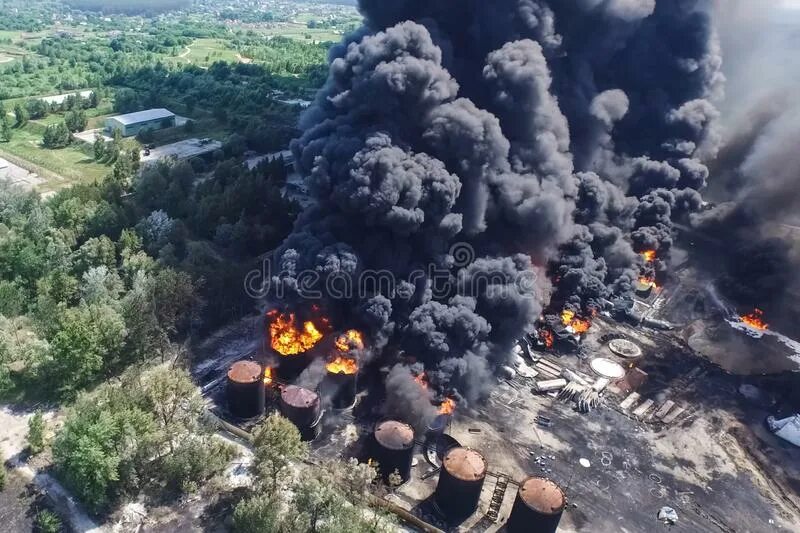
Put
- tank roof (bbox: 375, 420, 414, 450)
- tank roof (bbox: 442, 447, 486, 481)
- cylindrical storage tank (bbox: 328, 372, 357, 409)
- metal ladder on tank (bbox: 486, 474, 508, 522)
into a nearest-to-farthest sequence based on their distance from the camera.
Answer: tank roof (bbox: 442, 447, 486, 481)
metal ladder on tank (bbox: 486, 474, 508, 522)
tank roof (bbox: 375, 420, 414, 450)
cylindrical storage tank (bbox: 328, 372, 357, 409)

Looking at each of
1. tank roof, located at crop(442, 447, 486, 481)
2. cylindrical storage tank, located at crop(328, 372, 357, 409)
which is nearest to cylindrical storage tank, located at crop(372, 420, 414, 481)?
tank roof, located at crop(442, 447, 486, 481)

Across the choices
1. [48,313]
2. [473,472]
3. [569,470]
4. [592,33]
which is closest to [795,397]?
[569,470]

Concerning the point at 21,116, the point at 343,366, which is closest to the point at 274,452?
the point at 343,366

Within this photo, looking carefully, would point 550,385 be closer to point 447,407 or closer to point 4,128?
point 447,407

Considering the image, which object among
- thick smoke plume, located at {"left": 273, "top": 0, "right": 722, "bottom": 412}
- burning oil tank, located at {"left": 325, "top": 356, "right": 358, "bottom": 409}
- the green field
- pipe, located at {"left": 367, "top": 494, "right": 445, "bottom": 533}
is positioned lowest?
the green field

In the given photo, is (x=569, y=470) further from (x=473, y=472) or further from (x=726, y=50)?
(x=726, y=50)

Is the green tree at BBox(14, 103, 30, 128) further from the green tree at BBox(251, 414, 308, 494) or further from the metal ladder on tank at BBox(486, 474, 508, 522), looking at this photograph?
the metal ladder on tank at BBox(486, 474, 508, 522)
